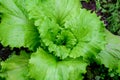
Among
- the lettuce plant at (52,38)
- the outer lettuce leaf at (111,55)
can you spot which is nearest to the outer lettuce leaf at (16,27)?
the lettuce plant at (52,38)

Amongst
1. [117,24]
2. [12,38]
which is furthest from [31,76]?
[117,24]

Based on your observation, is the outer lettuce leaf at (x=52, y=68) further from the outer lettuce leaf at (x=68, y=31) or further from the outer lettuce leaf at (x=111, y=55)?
the outer lettuce leaf at (x=111, y=55)

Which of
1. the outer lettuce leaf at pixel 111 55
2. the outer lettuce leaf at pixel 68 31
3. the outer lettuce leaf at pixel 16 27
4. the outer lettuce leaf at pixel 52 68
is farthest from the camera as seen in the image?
the outer lettuce leaf at pixel 111 55

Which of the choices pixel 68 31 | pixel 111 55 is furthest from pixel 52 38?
pixel 111 55

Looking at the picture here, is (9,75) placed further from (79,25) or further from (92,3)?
(92,3)

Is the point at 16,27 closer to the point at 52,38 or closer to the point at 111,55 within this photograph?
the point at 52,38

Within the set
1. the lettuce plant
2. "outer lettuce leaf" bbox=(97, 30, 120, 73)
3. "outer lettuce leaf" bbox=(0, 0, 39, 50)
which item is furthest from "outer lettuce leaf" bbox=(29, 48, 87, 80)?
"outer lettuce leaf" bbox=(97, 30, 120, 73)
